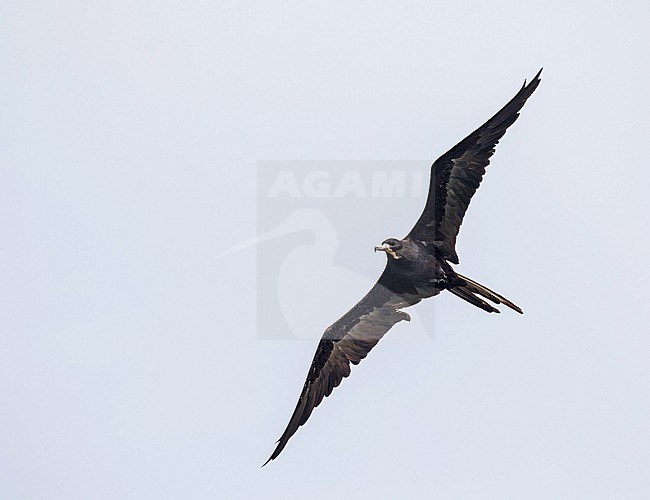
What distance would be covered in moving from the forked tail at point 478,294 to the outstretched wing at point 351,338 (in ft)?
5.14

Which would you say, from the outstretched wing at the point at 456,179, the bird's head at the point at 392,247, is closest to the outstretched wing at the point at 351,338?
the bird's head at the point at 392,247

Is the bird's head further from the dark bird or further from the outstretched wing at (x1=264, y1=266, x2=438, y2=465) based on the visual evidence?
the outstretched wing at (x1=264, y1=266, x2=438, y2=465)

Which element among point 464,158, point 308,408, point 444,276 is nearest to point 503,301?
point 444,276

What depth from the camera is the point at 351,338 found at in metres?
30.9

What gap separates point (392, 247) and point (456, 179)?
2.22 meters

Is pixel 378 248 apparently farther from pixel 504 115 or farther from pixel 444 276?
pixel 504 115

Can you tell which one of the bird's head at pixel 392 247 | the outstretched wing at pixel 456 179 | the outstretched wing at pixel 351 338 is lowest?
the outstretched wing at pixel 351 338

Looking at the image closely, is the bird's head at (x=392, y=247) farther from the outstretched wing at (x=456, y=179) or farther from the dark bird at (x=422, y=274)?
the outstretched wing at (x=456, y=179)

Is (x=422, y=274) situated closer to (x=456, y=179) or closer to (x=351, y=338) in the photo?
(x=456, y=179)

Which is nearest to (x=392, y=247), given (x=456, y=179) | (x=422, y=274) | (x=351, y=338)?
(x=422, y=274)

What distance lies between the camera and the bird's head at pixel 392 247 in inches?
1125

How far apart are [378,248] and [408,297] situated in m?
2.36

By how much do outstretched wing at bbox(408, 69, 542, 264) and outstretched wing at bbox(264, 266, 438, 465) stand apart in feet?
6.00

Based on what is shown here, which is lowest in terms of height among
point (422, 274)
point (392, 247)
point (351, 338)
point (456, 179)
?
point (351, 338)
